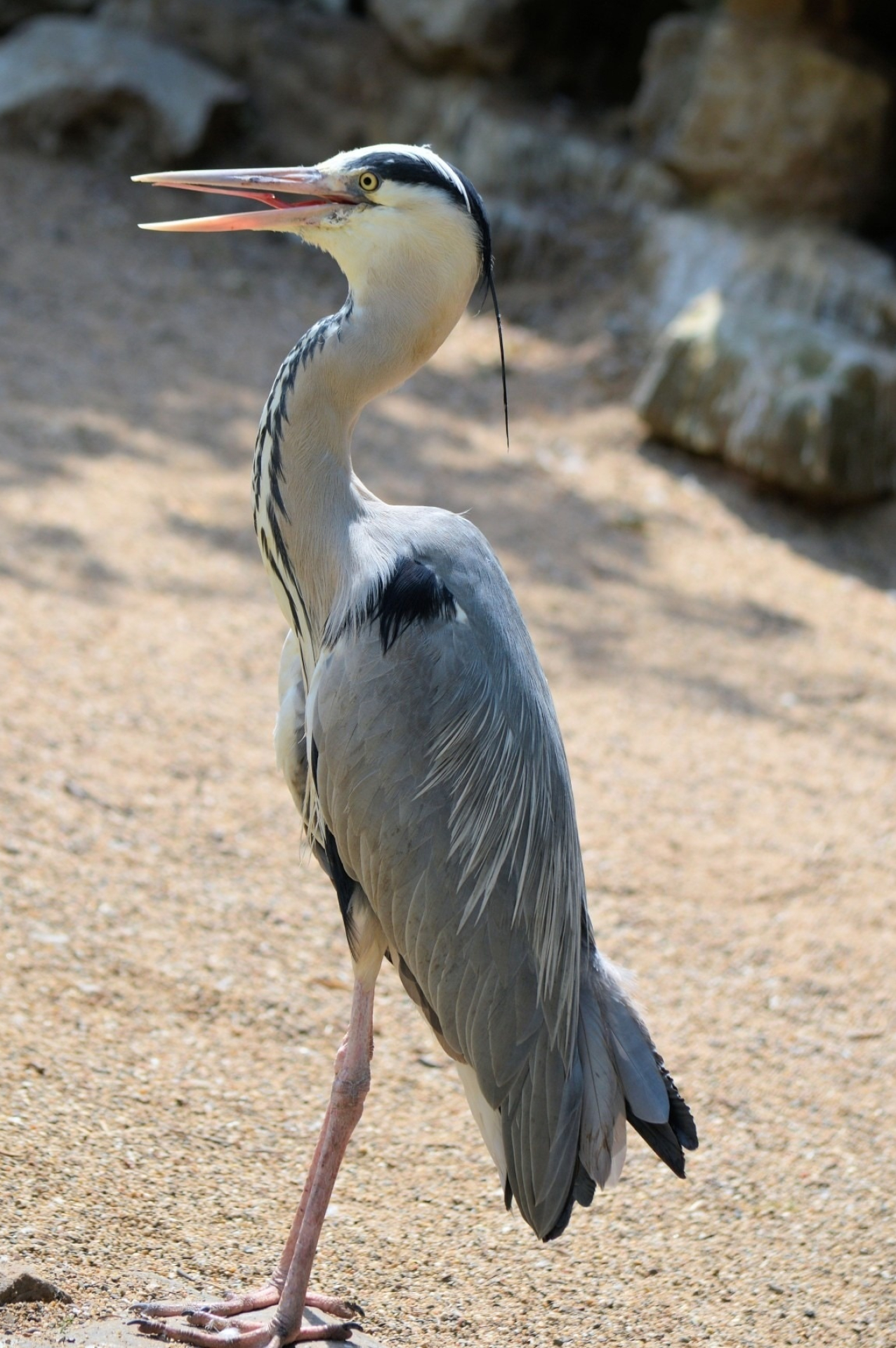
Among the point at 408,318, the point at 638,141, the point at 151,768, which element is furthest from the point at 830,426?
the point at 408,318

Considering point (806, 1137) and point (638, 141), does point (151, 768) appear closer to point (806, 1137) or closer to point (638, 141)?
point (806, 1137)

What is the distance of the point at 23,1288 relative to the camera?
2.59 m

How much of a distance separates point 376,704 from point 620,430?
5.98 m

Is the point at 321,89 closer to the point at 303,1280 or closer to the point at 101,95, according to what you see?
the point at 101,95

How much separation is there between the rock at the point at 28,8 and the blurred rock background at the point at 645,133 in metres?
0.02

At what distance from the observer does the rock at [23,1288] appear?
101 inches

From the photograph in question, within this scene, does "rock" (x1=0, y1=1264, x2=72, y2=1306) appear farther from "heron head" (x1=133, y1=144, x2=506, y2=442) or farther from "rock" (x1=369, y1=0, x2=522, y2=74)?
"rock" (x1=369, y1=0, x2=522, y2=74)

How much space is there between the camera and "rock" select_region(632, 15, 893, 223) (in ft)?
29.2

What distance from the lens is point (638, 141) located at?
33.2 feet

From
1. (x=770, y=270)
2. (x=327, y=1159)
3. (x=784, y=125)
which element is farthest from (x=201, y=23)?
(x=327, y=1159)

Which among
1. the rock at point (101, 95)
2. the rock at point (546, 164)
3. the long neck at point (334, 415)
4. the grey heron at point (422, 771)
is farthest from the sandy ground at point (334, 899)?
the rock at point (101, 95)

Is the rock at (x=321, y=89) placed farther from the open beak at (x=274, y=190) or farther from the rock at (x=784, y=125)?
the open beak at (x=274, y=190)

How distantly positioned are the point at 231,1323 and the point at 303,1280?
159mm

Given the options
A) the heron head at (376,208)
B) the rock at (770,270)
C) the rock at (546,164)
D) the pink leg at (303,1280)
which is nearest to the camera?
the pink leg at (303,1280)
